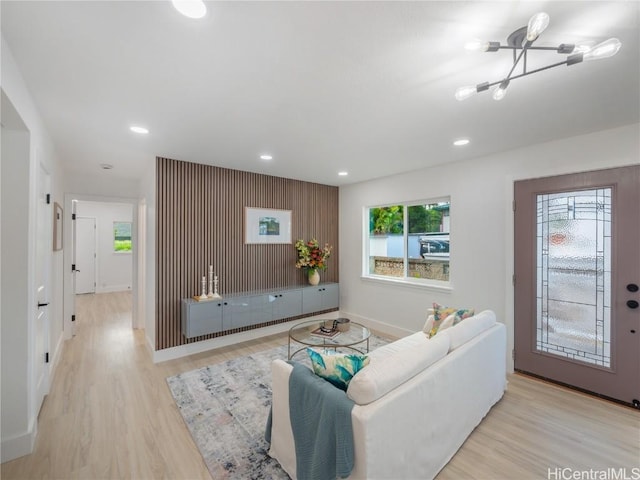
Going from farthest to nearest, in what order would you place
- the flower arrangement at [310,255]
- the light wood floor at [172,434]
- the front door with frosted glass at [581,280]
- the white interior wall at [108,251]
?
the white interior wall at [108,251]
the flower arrangement at [310,255]
the front door with frosted glass at [581,280]
the light wood floor at [172,434]

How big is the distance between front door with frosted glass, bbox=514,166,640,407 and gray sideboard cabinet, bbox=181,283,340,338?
2.69 meters

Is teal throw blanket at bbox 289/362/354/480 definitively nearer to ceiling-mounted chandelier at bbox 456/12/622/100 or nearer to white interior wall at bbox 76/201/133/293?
ceiling-mounted chandelier at bbox 456/12/622/100

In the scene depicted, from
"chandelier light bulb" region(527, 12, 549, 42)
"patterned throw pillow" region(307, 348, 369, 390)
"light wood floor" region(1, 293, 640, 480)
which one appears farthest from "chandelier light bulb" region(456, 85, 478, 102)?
"light wood floor" region(1, 293, 640, 480)

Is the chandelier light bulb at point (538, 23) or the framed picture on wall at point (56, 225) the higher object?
the chandelier light bulb at point (538, 23)

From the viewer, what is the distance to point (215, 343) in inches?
151

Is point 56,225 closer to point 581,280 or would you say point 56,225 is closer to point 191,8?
point 191,8

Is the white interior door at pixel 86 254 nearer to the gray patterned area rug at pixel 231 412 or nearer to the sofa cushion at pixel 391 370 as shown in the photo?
the gray patterned area rug at pixel 231 412

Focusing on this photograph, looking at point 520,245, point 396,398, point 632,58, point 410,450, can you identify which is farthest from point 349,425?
point 520,245

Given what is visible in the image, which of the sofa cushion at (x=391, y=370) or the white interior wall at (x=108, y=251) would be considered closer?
the sofa cushion at (x=391, y=370)

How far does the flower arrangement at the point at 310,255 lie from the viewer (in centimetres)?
465

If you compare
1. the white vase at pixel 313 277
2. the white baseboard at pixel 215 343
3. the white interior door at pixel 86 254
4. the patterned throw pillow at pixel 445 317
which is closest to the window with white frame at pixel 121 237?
the white interior door at pixel 86 254

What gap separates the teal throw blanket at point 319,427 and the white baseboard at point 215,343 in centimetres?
249

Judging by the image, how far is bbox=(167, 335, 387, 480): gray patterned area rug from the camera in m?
1.83

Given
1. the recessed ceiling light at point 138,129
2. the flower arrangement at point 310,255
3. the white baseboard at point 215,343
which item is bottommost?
the white baseboard at point 215,343
